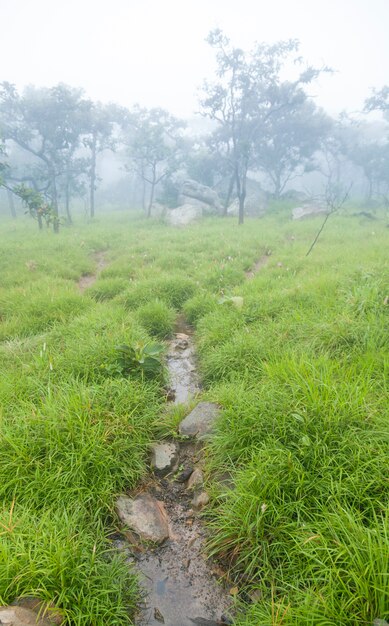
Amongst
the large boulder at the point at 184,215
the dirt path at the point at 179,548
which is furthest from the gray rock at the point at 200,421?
the large boulder at the point at 184,215

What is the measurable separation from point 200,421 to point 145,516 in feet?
4.15

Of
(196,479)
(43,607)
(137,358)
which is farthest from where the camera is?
(137,358)

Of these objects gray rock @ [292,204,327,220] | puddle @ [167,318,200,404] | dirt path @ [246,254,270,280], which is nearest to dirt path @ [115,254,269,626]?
puddle @ [167,318,200,404]

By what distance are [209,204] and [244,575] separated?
1204 inches

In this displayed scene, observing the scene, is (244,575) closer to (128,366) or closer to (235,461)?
(235,461)

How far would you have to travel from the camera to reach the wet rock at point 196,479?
3492 millimetres

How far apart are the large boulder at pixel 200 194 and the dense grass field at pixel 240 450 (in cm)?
2562

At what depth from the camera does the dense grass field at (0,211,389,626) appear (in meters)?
2.29

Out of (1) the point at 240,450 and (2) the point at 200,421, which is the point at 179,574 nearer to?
(1) the point at 240,450

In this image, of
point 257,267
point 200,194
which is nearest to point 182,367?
point 257,267

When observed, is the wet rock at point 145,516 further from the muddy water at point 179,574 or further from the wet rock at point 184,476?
the wet rock at point 184,476

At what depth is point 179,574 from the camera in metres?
2.74

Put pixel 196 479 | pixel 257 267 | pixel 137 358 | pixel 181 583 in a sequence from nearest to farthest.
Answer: pixel 181 583 < pixel 196 479 < pixel 137 358 < pixel 257 267

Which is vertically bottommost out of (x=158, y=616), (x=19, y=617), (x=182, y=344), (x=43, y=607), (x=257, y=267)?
(x=158, y=616)
